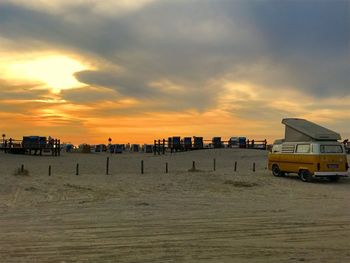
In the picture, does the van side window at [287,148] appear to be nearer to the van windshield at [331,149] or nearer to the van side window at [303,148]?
the van side window at [303,148]

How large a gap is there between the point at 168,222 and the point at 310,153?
46.1 ft

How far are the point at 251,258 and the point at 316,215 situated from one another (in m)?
5.48

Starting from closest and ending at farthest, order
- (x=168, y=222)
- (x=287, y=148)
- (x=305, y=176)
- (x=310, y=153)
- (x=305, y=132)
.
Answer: (x=168, y=222)
(x=310, y=153)
(x=305, y=176)
(x=305, y=132)
(x=287, y=148)

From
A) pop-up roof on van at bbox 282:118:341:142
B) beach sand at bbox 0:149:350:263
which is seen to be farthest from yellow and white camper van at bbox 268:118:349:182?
beach sand at bbox 0:149:350:263

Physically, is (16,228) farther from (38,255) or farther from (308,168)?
(308,168)

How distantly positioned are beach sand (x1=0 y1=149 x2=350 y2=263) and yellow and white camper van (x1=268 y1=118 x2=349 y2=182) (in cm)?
250

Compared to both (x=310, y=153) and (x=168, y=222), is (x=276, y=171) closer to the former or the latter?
(x=310, y=153)

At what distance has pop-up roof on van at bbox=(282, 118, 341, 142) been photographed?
77.9 ft

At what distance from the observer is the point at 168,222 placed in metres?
11.0

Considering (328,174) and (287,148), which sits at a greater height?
(287,148)

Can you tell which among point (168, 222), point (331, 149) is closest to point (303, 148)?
point (331, 149)

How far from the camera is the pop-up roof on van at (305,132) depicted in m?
23.7

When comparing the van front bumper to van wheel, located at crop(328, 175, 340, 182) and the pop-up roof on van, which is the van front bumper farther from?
the pop-up roof on van

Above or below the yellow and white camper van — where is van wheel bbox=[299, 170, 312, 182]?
below
